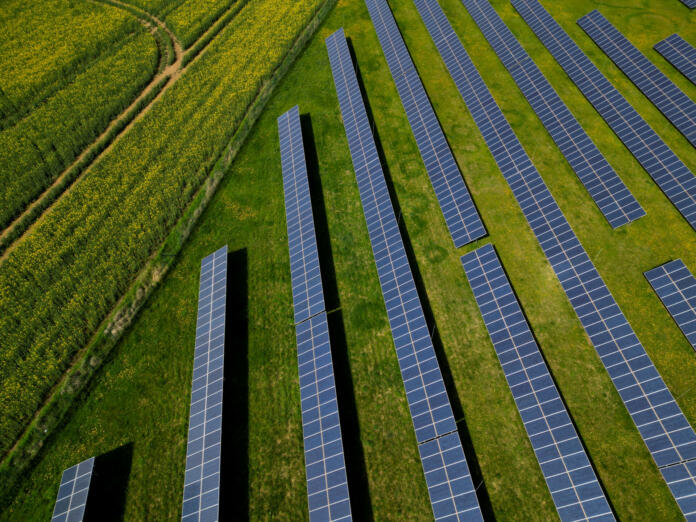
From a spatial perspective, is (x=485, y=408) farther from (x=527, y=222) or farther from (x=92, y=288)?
(x=92, y=288)

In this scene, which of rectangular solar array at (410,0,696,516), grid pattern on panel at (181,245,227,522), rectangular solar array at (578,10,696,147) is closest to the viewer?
rectangular solar array at (410,0,696,516)

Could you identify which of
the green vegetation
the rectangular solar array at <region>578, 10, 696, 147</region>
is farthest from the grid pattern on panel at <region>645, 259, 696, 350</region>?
the green vegetation

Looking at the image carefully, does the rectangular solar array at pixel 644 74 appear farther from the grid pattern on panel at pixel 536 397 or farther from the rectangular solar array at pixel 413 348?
the rectangular solar array at pixel 413 348

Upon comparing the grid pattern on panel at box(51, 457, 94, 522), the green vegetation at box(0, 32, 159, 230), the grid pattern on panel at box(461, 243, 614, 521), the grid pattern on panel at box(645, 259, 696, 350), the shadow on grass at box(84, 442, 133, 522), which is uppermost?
the green vegetation at box(0, 32, 159, 230)

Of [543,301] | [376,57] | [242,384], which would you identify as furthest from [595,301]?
[376,57]

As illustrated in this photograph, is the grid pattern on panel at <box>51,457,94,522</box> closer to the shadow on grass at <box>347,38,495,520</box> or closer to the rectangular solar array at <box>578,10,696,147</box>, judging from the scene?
the shadow on grass at <box>347,38,495,520</box>

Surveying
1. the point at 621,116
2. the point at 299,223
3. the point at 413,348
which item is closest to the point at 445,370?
the point at 413,348
